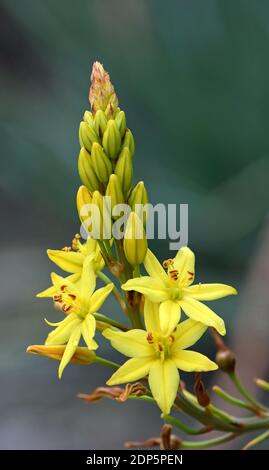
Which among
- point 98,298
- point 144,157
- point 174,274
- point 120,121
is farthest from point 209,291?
point 144,157

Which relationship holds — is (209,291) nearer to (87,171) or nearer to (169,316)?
(169,316)

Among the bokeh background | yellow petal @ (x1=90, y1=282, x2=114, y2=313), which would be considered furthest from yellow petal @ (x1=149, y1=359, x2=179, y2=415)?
the bokeh background

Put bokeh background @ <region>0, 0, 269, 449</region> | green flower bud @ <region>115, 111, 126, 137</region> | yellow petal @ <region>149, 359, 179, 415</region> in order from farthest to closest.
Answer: bokeh background @ <region>0, 0, 269, 449</region> → green flower bud @ <region>115, 111, 126, 137</region> → yellow petal @ <region>149, 359, 179, 415</region>

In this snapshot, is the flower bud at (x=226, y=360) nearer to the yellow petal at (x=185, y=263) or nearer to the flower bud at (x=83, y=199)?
the yellow petal at (x=185, y=263)

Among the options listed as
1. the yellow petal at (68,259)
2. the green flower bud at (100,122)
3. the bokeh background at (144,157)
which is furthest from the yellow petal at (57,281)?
the bokeh background at (144,157)

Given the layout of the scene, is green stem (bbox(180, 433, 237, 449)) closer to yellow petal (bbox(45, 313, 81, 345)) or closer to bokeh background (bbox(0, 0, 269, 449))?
yellow petal (bbox(45, 313, 81, 345))

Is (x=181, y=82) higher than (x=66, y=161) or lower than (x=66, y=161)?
higher

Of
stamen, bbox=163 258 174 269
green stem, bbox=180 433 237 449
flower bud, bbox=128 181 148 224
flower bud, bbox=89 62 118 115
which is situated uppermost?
flower bud, bbox=89 62 118 115
